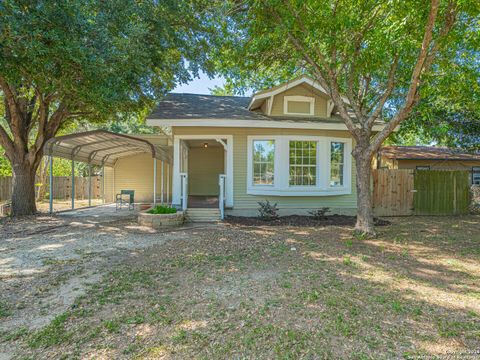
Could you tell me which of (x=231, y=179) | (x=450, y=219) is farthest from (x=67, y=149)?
(x=450, y=219)

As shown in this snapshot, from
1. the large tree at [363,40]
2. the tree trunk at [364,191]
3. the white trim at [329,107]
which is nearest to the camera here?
the large tree at [363,40]

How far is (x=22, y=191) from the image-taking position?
32.4ft

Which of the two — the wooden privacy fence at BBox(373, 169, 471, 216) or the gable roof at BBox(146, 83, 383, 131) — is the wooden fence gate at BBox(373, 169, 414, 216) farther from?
the gable roof at BBox(146, 83, 383, 131)

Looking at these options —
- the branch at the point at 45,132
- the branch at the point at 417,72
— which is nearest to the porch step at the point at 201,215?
the branch at the point at 417,72

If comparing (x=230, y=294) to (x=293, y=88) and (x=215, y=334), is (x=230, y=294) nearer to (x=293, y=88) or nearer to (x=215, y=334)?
(x=215, y=334)

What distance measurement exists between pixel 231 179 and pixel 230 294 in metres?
6.00

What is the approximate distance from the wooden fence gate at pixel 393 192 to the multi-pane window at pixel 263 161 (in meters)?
4.56

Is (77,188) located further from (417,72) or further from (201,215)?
(417,72)

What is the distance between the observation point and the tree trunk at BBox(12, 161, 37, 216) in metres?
9.80

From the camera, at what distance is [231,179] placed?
9492 mm

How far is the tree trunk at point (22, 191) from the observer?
980 cm

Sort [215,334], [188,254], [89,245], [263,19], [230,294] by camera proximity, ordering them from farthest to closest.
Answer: [263,19] < [89,245] < [188,254] < [230,294] < [215,334]

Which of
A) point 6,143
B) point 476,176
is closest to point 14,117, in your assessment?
point 6,143

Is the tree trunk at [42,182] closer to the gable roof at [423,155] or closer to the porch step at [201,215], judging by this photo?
the porch step at [201,215]
